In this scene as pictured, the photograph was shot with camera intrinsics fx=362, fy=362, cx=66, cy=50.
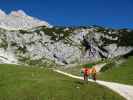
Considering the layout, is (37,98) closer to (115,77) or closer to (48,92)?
(48,92)

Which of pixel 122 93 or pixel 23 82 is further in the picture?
pixel 23 82

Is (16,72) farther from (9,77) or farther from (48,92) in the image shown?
(48,92)

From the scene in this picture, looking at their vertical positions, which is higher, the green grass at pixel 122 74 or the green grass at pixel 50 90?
the green grass at pixel 122 74

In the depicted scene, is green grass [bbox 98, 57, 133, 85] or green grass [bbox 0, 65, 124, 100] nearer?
green grass [bbox 0, 65, 124, 100]

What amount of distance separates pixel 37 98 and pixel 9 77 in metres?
14.8

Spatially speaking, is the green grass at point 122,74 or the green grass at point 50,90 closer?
the green grass at point 50,90

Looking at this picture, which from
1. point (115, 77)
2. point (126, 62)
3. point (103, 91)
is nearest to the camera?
point (103, 91)

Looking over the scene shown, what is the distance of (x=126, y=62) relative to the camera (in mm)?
80625

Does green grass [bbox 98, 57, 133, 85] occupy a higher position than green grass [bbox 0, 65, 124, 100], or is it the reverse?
green grass [bbox 98, 57, 133, 85]

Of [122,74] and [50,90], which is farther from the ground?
[122,74]

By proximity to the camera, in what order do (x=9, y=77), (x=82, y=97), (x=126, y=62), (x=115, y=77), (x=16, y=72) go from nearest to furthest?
(x=82, y=97) → (x=9, y=77) → (x=16, y=72) → (x=115, y=77) → (x=126, y=62)

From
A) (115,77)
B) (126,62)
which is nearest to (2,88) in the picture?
(115,77)

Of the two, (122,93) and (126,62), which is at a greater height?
(126,62)

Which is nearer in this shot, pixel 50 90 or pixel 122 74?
pixel 50 90
